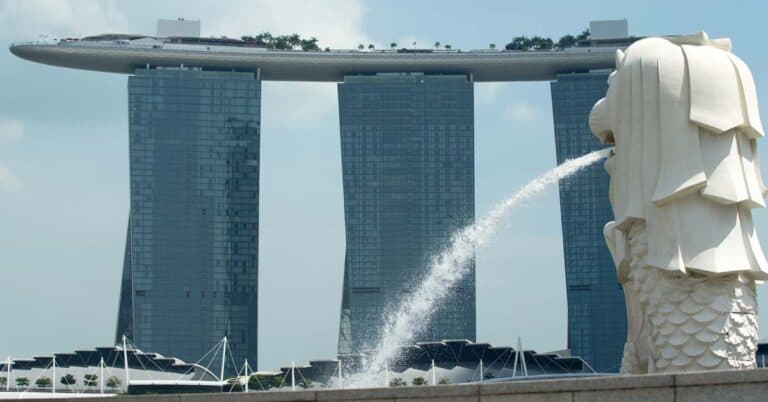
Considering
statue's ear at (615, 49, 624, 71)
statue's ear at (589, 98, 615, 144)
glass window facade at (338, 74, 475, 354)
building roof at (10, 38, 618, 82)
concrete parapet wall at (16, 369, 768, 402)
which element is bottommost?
concrete parapet wall at (16, 369, 768, 402)

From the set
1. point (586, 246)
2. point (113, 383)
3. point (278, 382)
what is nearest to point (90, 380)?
point (113, 383)

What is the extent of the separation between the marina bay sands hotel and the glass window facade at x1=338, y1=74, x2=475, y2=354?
0.13 metres

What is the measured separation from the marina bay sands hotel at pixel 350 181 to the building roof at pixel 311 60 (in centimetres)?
17

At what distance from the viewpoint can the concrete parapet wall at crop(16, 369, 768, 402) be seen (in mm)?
18531

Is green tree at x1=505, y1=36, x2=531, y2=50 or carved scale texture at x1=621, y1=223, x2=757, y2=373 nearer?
carved scale texture at x1=621, y1=223, x2=757, y2=373

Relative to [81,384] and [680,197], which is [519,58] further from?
[680,197]

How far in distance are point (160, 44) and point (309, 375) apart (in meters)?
40.3

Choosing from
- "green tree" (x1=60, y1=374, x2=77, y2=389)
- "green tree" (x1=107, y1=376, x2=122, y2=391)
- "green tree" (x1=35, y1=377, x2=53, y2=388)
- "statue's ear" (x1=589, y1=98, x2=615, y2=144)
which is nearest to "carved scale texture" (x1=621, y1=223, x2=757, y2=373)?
"statue's ear" (x1=589, y1=98, x2=615, y2=144)

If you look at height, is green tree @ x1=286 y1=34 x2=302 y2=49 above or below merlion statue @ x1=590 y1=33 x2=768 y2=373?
above

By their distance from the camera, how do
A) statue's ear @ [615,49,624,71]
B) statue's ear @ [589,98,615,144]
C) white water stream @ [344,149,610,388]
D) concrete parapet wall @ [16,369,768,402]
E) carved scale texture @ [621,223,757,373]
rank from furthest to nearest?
white water stream @ [344,149,610,388] → statue's ear @ [589,98,615,144] → statue's ear @ [615,49,624,71] → carved scale texture @ [621,223,757,373] → concrete parapet wall @ [16,369,768,402]

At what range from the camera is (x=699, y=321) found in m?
25.9

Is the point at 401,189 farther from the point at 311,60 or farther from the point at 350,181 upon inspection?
the point at 311,60

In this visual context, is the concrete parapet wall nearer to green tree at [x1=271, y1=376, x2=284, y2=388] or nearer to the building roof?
green tree at [x1=271, y1=376, x2=284, y2=388]

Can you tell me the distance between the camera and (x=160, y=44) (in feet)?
459
